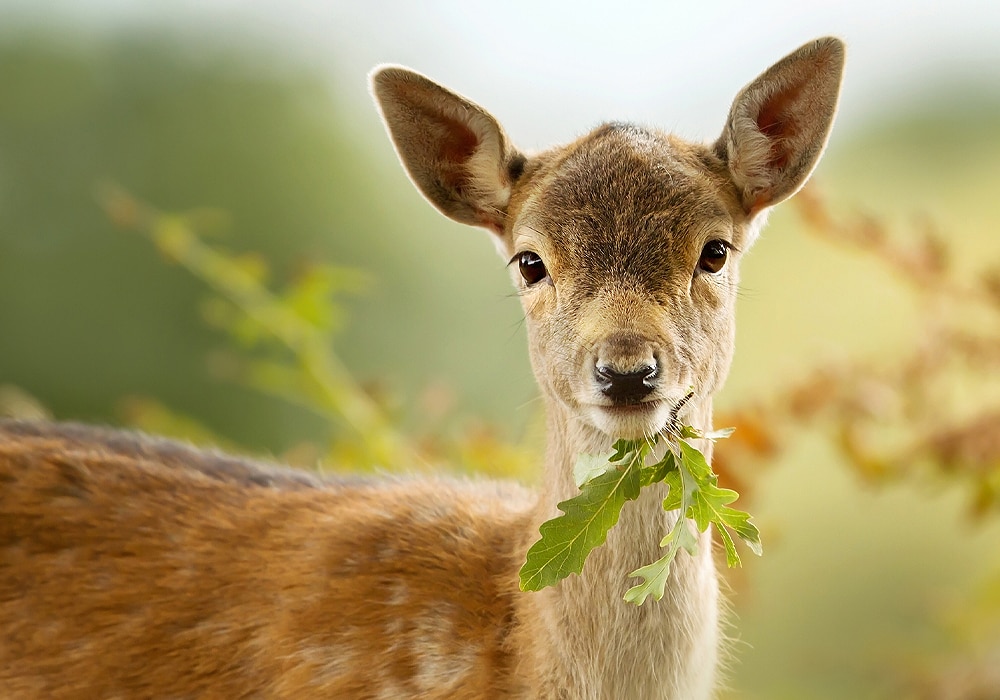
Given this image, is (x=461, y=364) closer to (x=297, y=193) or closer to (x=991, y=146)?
(x=297, y=193)

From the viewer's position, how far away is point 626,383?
1.98 metres

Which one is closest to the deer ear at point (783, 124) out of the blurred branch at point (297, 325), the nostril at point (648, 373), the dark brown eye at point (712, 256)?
the dark brown eye at point (712, 256)

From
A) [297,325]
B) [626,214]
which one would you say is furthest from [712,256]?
[297,325]

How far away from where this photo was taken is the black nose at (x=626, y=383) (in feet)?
6.48

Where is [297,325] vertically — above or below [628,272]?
above

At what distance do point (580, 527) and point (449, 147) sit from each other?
0.95m

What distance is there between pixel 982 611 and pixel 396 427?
2337 millimetres

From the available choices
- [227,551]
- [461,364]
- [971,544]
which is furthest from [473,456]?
[971,544]

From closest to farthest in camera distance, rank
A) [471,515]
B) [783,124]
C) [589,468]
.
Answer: [589,468] → [783,124] → [471,515]

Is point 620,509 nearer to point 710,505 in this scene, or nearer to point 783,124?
point 710,505

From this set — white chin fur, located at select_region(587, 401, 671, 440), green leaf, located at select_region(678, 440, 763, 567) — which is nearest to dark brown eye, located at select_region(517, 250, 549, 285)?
white chin fur, located at select_region(587, 401, 671, 440)

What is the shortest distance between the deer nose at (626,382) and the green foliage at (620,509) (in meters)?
0.13

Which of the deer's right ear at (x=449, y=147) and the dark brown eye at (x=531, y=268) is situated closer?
the dark brown eye at (x=531, y=268)

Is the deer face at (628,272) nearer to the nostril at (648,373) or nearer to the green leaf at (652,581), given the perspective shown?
the nostril at (648,373)
